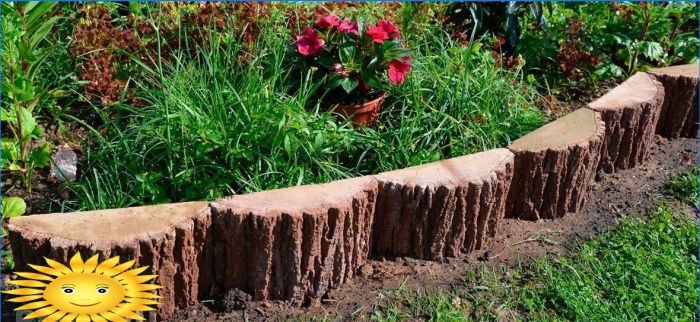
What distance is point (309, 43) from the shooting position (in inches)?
171

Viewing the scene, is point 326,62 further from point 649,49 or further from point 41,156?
point 649,49

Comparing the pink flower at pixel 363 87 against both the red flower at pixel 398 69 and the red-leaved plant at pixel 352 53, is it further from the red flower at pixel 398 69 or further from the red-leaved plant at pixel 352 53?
the red flower at pixel 398 69

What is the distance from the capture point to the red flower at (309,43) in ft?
14.1

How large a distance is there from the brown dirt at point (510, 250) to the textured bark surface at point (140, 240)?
19cm

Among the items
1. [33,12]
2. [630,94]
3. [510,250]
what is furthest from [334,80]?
[630,94]

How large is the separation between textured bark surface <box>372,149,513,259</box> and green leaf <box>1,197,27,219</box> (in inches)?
59.7

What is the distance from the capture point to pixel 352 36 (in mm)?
4363

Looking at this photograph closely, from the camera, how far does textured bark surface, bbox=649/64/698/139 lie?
205 inches

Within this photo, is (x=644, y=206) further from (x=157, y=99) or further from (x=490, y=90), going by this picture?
(x=157, y=99)

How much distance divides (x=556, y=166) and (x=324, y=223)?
1.34 m

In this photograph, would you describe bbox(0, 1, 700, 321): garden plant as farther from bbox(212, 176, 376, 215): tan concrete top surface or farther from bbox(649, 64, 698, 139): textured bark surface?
bbox(212, 176, 376, 215): tan concrete top surface

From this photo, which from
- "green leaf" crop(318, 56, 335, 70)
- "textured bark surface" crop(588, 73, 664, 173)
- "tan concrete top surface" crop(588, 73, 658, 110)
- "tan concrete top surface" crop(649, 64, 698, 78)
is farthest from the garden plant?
"tan concrete top surface" crop(649, 64, 698, 78)

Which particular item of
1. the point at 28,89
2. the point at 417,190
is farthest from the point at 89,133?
the point at 417,190

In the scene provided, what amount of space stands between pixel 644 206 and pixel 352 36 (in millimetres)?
1805
